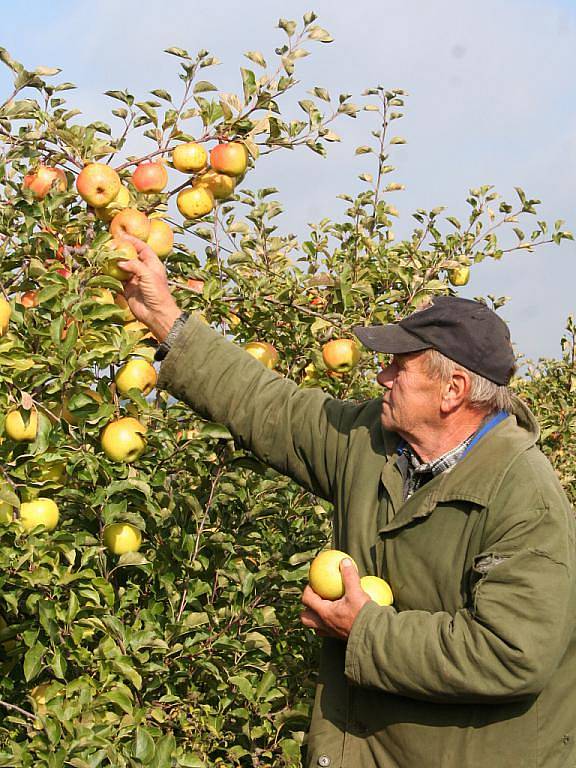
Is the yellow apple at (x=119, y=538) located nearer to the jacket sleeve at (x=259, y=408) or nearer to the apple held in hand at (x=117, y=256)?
the jacket sleeve at (x=259, y=408)

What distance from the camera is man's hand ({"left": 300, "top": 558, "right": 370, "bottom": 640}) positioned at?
2.35 metres

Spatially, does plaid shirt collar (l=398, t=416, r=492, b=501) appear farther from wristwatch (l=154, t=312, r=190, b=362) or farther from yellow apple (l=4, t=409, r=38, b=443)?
yellow apple (l=4, t=409, r=38, b=443)

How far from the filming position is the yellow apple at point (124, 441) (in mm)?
2459

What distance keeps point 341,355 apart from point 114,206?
104cm

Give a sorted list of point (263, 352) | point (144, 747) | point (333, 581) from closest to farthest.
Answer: point (144, 747) → point (333, 581) → point (263, 352)

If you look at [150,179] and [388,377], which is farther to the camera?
[150,179]

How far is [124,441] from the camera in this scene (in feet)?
8.06

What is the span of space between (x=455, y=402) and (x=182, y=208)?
3.17ft

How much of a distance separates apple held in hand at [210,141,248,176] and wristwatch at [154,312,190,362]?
0.43m

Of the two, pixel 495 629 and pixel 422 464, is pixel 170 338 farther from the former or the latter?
pixel 495 629

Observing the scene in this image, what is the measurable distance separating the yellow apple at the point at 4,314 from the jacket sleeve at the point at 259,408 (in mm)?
500

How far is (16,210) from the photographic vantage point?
2539 mm

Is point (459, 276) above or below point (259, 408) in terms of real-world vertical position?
above

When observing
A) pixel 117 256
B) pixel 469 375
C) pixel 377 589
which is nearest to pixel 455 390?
pixel 469 375
